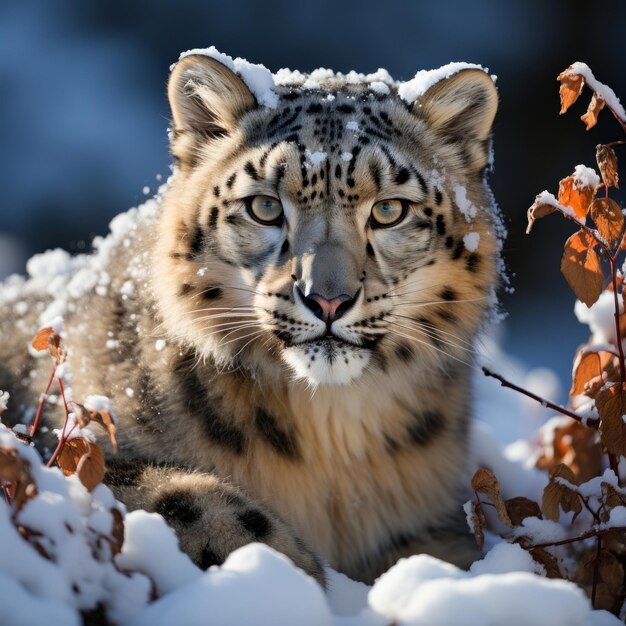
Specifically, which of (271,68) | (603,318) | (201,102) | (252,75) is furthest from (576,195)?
(271,68)

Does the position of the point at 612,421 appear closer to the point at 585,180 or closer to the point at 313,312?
the point at 585,180

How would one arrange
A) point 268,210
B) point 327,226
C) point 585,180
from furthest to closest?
point 268,210 < point 327,226 < point 585,180

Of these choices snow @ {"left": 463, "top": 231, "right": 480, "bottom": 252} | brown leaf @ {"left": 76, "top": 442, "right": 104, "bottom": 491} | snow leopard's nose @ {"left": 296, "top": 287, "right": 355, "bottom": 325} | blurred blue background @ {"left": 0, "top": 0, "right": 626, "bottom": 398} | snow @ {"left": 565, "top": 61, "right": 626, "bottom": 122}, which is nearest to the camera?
brown leaf @ {"left": 76, "top": 442, "right": 104, "bottom": 491}

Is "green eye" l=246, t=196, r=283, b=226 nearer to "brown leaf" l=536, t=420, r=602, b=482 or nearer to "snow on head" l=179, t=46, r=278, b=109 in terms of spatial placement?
"snow on head" l=179, t=46, r=278, b=109

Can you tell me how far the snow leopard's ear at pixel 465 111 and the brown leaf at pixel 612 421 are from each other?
0.98 m

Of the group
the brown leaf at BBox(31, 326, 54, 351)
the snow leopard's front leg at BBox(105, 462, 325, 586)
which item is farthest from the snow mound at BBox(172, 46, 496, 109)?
the snow leopard's front leg at BBox(105, 462, 325, 586)

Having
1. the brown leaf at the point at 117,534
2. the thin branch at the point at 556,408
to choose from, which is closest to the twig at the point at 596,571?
the thin branch at the point at 556,408

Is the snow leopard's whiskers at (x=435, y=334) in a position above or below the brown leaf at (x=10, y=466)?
above

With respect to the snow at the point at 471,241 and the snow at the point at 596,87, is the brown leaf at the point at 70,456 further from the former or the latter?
the snow at the point at 596,87

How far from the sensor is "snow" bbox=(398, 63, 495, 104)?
2.85 m

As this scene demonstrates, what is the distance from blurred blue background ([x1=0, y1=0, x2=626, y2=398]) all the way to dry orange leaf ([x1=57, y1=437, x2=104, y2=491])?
536 centimetres

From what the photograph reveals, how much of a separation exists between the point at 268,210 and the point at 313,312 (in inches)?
15.4

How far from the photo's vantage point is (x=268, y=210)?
271cm

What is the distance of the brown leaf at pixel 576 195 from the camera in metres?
2.35
